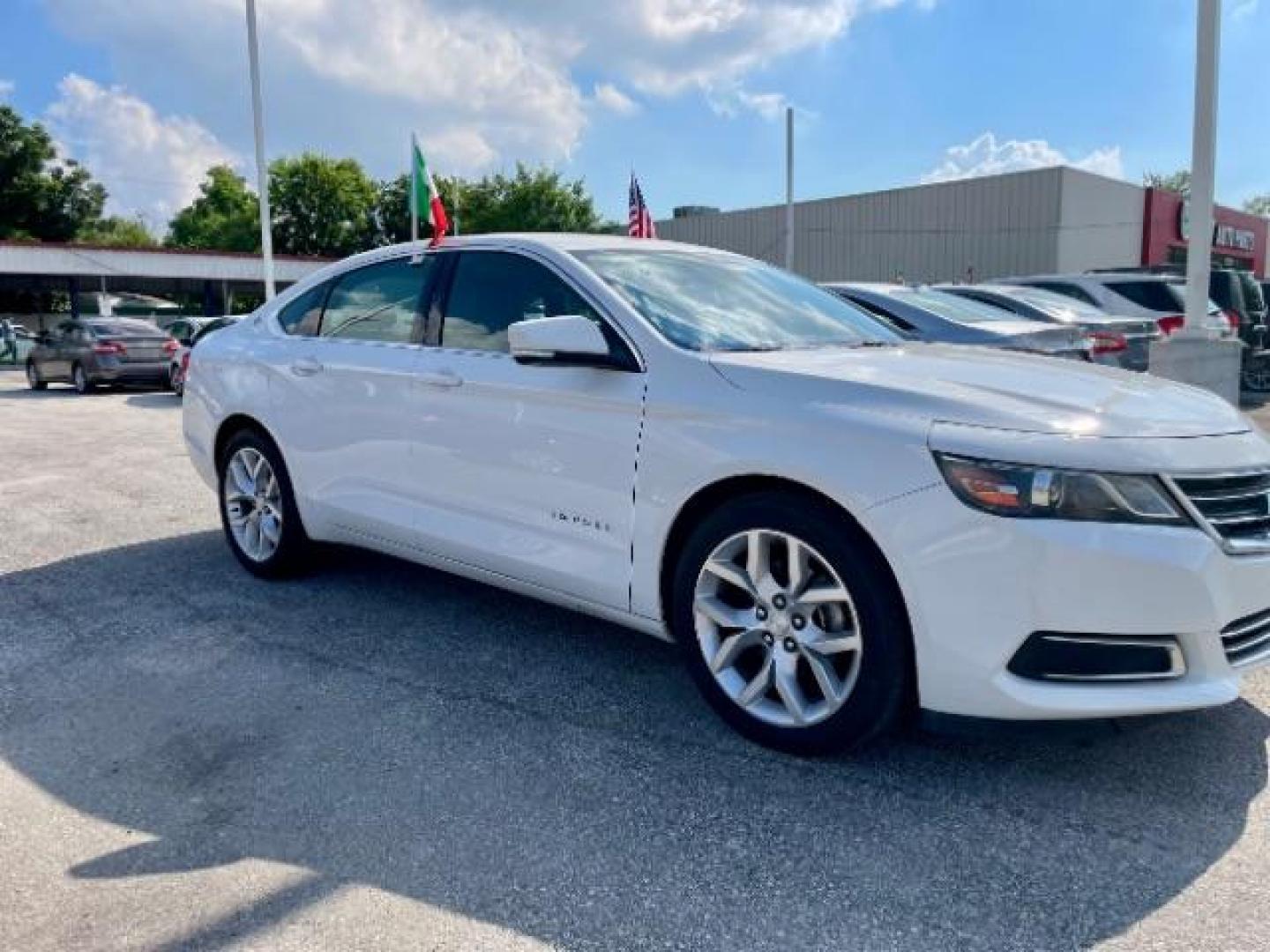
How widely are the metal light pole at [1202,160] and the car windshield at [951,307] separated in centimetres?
251

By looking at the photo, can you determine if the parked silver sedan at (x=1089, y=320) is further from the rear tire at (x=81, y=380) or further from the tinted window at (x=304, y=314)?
the rear tire at (x=81, y=380)

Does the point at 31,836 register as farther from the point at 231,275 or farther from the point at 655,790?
the point at 231,275

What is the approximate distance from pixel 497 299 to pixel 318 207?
68.4 m

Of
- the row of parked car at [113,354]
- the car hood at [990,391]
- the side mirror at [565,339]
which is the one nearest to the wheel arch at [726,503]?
the car hood at [990,391]

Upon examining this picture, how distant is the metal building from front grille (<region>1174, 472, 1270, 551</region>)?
2605 centimetres

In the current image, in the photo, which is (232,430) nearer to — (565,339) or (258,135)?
(565,339)

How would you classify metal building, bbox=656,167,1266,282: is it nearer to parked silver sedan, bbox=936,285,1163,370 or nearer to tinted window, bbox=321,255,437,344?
parked silver sedan, bbox=936,285,1163,370

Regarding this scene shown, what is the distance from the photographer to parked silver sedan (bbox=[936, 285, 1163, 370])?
8898mm

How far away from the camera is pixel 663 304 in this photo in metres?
3.71

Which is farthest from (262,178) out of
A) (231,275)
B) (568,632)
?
(568,632)

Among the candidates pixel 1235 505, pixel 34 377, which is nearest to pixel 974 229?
pixel 34 377

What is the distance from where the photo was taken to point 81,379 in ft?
59.1

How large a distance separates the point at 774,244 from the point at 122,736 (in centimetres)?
3264

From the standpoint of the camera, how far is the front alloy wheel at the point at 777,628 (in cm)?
305
